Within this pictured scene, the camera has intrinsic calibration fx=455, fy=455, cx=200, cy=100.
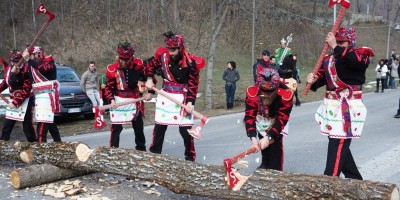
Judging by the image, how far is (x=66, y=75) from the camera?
46.0 feet

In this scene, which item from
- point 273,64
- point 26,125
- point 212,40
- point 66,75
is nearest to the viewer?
point 26,125

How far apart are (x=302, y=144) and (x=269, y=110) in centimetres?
375

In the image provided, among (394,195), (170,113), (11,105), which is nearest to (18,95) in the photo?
(11,105)

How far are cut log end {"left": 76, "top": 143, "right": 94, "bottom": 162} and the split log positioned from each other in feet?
1.28

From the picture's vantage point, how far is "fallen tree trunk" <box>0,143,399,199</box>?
14.1 ft

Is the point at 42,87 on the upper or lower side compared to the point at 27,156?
upper

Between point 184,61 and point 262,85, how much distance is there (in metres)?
→ 1.76

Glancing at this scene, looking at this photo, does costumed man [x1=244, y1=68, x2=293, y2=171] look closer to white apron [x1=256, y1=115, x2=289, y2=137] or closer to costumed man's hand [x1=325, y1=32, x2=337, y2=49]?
white apron [x1=256, y1=115, x2=289, y2=137]

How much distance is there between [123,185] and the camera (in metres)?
6.01

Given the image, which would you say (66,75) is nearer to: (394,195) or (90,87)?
(90,87)

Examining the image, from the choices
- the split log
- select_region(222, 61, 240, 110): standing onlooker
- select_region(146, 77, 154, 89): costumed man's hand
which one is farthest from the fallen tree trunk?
select_region(222, 61, 240, 110): standing onlooker

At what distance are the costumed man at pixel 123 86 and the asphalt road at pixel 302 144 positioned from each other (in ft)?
4.55

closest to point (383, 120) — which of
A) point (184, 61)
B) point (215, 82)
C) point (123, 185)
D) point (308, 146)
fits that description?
point (308, 146)

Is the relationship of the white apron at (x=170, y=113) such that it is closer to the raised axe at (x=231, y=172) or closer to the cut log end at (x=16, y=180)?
the raised axe at (x=231, y=172)
